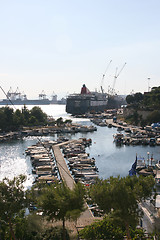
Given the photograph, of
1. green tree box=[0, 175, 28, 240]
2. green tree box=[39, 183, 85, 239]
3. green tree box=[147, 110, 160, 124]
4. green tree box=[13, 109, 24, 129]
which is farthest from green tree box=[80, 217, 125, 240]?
green tree box=[147, 110, 160, 124]

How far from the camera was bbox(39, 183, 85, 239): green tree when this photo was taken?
30.3 feet

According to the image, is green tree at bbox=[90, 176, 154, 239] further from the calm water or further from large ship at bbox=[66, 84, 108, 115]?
large ship at bbox=[66, 84, 108, 115]

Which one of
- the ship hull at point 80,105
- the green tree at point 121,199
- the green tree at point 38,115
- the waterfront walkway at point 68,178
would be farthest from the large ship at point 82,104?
the green tree at point 121,199

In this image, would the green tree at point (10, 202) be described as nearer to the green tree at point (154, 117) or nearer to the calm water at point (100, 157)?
the calm water at point (100, 157)

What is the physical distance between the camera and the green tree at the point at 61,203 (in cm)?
924

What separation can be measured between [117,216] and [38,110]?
47741 mm

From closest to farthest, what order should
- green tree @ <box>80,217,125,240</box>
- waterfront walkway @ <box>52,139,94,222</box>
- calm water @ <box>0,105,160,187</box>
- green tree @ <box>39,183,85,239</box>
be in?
green tree @ <box>39,183,85,239</box>, green tree @ <box>80,217,125,240</box>, waterfront walkway @ <box>52,139,94,222</box>, calm water @ <box>0,105,160,187</box>

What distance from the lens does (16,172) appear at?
23359 mm

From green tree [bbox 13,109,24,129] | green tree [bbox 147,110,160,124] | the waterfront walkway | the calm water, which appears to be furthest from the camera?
green tree [bbox 147,110,160,124]

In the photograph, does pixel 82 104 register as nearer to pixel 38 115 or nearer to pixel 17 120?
pixel 38 115

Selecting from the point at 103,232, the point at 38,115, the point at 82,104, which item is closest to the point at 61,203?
the point at 103,232

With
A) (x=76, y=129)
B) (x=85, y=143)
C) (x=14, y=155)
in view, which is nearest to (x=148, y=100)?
(x=76, y=129)

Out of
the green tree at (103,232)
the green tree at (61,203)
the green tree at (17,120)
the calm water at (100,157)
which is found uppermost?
the green tree at (17,120)

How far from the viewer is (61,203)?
924cm
